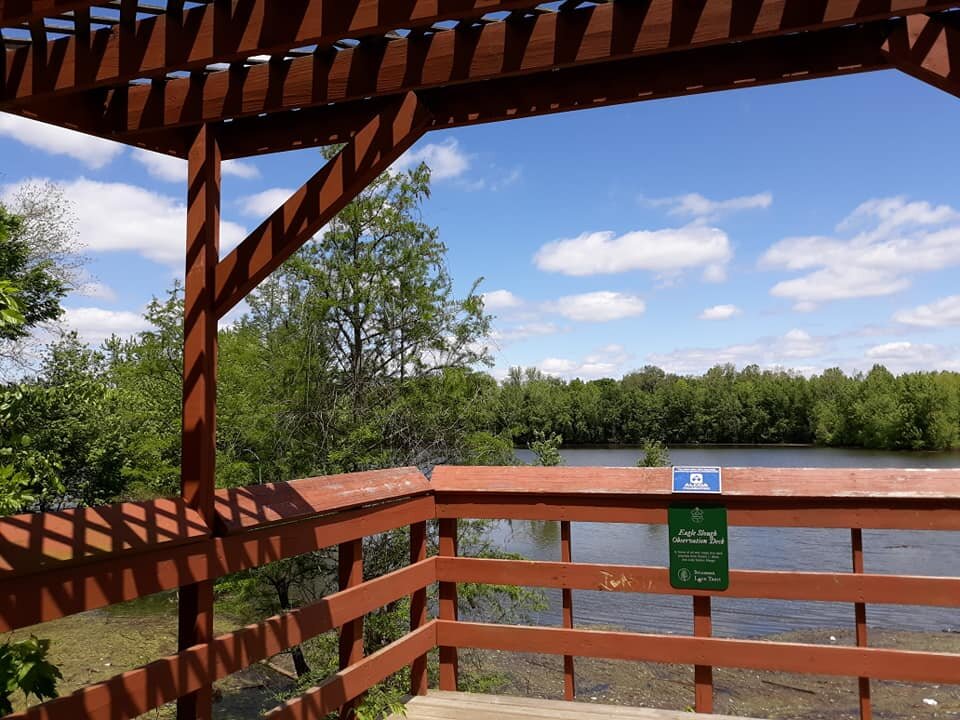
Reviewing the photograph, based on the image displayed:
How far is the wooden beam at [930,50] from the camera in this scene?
2.04 m

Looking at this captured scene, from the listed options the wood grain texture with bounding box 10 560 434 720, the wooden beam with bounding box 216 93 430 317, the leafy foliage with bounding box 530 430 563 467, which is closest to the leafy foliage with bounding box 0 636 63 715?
the wood grain texture with bounding box 10 560 434 720

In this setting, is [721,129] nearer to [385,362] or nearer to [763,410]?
[385,362]

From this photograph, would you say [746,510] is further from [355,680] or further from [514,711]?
[355,680]

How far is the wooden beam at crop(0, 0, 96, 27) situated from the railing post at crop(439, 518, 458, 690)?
2.35 meters

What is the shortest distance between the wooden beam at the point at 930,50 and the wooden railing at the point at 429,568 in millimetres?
1414

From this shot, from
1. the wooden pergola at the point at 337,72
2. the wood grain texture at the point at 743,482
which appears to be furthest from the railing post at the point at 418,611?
the wooden pergola at the point at 337,72

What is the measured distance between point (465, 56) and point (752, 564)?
1612cm

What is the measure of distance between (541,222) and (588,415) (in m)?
26.4

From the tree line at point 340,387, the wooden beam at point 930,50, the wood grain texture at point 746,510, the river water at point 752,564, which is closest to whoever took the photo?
the wooden beam at point 930,50

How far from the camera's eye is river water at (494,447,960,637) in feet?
41.3

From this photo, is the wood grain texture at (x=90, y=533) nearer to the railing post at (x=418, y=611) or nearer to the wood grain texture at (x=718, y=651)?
the railing post at (x=418, y=611)

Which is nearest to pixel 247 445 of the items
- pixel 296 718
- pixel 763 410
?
pixel 296 718

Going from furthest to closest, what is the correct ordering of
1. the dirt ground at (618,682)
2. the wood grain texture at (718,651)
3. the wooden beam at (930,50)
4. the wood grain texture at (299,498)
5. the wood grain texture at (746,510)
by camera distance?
the dirt ground at (618,682), the wood grain texture at (746,510), the wood grain texture at (718,651), the wood grain texture at (299,498), the wooden beam at (930,50)

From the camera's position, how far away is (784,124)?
17.5 metres
